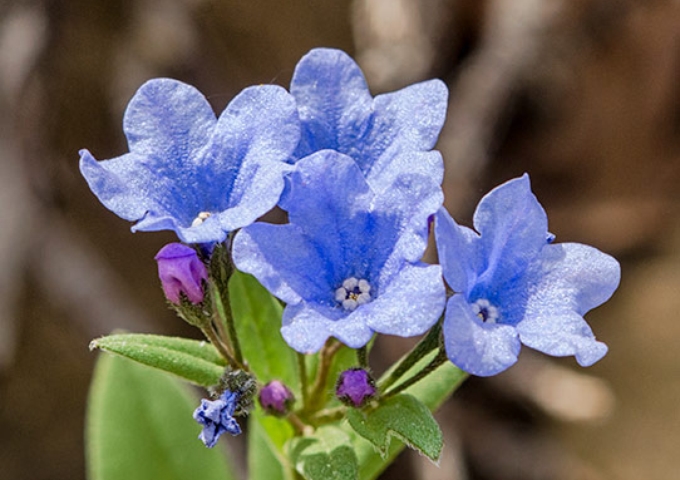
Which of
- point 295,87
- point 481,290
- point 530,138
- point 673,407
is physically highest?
point 295,87

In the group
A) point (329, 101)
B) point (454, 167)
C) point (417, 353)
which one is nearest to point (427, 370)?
point (417, 353)

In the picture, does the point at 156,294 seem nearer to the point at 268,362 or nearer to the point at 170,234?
the point at 170,234

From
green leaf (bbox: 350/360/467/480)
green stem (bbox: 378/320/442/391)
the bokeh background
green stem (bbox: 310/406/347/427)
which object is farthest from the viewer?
the bokeh background

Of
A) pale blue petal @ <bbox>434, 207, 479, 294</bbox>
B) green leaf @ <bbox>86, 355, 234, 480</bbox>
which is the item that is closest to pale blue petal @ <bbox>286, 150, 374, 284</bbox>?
pale blue petal @ <bbox>434, 207, 479, 294</bbox>

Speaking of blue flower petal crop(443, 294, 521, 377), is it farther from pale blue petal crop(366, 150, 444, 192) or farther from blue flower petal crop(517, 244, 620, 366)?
pale blue petal crop(366, 150, 444, 192)

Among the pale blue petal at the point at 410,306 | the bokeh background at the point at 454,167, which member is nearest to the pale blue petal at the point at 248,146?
the pale blue petal at the point at 410,306

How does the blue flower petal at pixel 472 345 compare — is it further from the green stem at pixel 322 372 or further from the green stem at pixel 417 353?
the green stem at pixel 322 372

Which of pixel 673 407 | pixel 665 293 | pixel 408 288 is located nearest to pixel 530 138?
pixel 665 293

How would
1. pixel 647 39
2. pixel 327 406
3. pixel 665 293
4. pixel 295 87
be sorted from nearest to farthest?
pixel 295 87 < pixel 327 406 < pixel 665 293 < pixel 647 39
